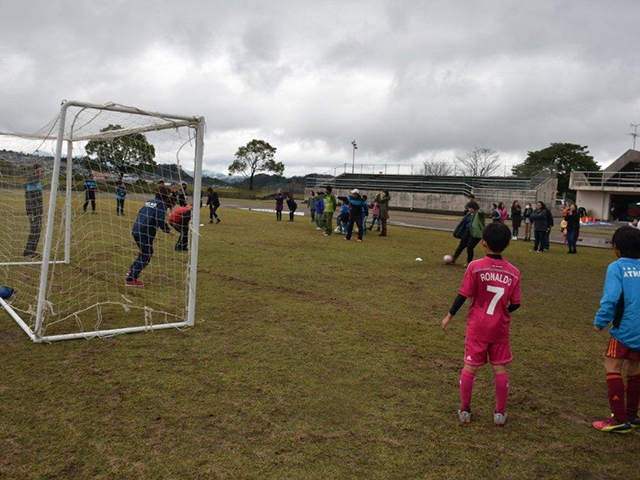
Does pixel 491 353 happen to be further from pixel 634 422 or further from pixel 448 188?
pixel 448 188

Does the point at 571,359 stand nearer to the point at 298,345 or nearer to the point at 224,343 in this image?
the point at 298,345

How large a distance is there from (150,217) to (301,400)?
15.8 feet

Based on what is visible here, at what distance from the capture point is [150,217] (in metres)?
7.76

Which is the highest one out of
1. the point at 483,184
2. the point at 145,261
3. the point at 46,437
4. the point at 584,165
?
the point at 584,165

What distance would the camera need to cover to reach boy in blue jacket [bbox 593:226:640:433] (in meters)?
3.69

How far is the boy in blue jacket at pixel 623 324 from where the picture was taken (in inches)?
145

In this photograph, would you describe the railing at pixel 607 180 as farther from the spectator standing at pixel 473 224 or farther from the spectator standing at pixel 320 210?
the spectator standing at pixel 473 224

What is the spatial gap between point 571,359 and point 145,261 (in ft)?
20.9

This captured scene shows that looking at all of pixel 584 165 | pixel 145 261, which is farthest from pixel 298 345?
pixel 584 165

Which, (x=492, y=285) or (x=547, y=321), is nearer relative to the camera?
(x=492, y=285)

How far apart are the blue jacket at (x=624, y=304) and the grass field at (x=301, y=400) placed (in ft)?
2.64

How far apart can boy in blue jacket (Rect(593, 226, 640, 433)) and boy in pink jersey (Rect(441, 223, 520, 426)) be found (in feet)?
2.20

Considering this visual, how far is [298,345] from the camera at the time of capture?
541 cm

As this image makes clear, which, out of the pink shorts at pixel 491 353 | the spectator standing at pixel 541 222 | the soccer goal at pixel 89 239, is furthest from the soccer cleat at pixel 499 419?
the spectator standing at pixel 541 222
